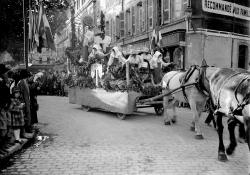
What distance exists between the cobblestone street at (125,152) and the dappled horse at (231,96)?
2.06 feet

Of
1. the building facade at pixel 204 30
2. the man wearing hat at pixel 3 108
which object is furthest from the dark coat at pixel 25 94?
the building facade at pixel 204 30

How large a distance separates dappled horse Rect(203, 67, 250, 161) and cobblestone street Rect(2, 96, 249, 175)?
2.06 ft

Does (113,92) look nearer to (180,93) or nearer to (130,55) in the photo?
(130,55)

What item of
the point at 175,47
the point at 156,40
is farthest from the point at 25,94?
the point at 175,47

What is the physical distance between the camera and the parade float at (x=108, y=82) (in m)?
9.88

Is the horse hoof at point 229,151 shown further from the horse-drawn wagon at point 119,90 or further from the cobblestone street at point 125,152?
the horse-drawn wagon at point 119,90

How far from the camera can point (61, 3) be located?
81.5 feet

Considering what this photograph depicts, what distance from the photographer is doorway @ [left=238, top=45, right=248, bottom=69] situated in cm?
1791

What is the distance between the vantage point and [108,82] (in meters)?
10.6

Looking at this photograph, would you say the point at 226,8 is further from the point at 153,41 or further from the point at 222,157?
the point at 222,157

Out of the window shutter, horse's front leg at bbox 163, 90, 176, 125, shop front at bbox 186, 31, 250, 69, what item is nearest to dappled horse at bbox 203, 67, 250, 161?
horse's front leg at bbox 163, 90, 176, 125

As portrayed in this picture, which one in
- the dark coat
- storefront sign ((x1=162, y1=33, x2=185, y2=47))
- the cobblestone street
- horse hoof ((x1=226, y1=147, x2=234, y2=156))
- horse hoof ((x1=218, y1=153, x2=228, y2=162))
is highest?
storefront sign ((x1=162, y1=33, x2=185, y2=47))

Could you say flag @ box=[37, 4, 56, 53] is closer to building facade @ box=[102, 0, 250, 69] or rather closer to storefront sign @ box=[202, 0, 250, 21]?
building facade @ box=[102, 0, 250, 69]

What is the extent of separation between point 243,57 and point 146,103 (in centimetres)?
1055
